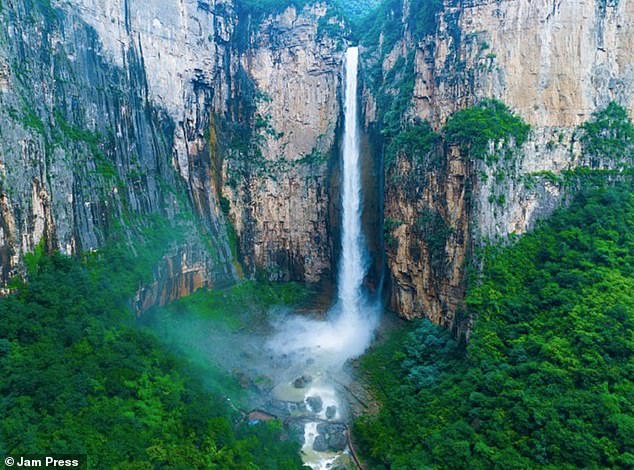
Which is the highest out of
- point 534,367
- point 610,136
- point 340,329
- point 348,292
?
point 610,136

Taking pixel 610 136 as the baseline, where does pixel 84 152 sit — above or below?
above

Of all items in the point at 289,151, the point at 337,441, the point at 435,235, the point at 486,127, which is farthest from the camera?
the point at 289,151

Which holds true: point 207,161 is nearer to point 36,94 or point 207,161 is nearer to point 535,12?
point 36,94

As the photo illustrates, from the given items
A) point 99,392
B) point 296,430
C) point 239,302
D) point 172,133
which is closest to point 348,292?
point 239,302

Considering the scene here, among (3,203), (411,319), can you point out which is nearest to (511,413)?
(411,319)

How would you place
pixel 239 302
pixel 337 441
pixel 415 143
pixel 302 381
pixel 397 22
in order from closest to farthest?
pixel 337 441 < pixel 302 381 < pixel 415 143 < pixel 397 22 < pixel 239 302

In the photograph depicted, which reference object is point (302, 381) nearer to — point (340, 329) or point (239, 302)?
point (340, 329)

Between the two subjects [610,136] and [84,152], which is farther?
[84,152]

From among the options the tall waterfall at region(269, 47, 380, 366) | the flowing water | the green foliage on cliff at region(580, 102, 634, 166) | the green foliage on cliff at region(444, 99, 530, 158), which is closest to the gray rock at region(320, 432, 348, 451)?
the flowing water
